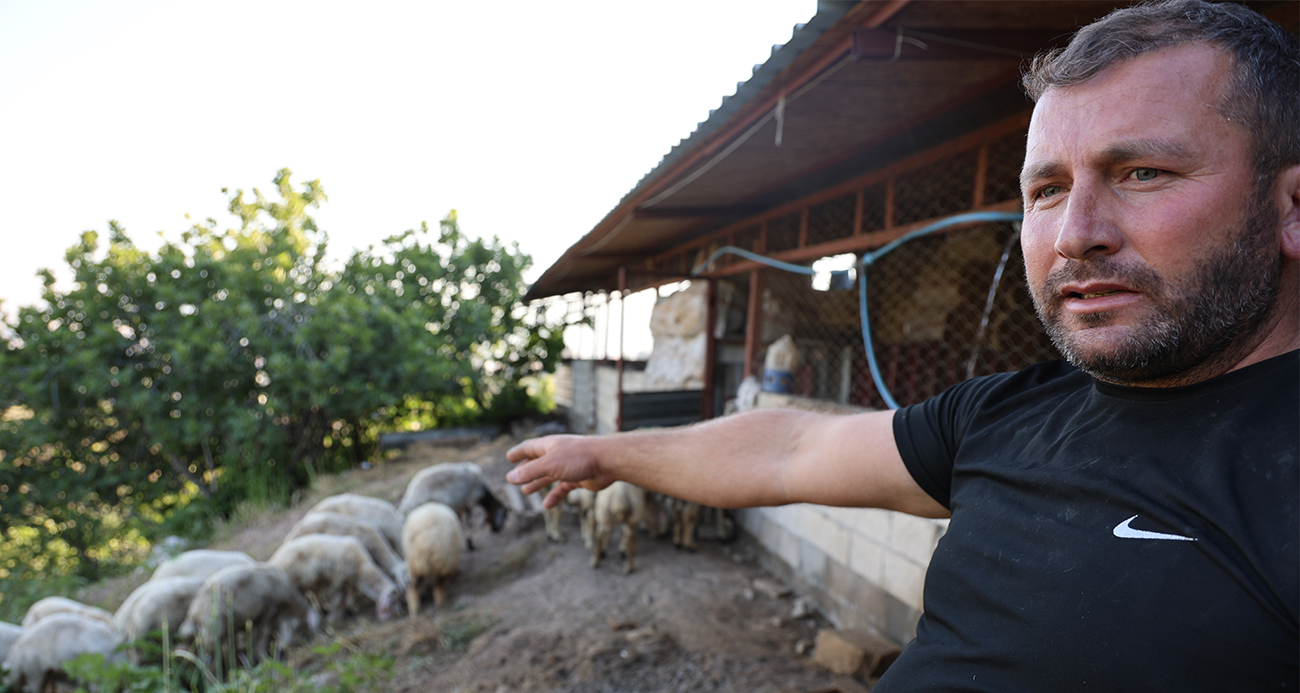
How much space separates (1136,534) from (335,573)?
19.9 ft

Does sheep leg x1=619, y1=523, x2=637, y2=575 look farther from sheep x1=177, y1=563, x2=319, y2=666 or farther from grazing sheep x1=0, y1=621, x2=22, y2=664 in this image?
grazing sheep x1=0, y1=621, x2=22, y2=664

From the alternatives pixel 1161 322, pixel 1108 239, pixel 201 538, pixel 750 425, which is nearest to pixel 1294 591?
pixel 1161 322

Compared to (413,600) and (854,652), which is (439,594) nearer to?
(413,600)

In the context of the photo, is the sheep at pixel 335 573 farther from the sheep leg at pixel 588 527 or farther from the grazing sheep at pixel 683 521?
the grazing sheep at pixel 683 521

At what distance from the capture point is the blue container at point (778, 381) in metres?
6.39

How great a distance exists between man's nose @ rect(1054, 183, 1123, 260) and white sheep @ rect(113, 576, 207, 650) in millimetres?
6064

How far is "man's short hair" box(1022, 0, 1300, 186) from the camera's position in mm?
1091

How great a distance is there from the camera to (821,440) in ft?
5.98

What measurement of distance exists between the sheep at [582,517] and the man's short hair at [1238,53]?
5.75m

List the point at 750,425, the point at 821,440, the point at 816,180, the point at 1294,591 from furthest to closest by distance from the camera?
1. the point at 816,180
2. the point at 750,425
3. the point at 821,440
4. the point at 1294,591

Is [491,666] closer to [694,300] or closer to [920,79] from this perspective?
[920,79]

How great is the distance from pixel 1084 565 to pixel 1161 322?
43 cm

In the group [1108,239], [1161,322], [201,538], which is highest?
[1108,239]

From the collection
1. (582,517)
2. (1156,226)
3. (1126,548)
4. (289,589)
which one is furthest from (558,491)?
(582,517)
